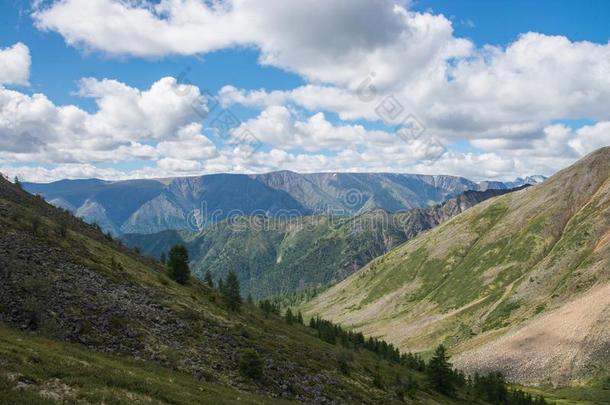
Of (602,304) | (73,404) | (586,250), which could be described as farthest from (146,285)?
(586,250)

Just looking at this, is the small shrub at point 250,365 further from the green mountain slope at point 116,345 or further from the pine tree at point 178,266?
the pine tree at point 178,266

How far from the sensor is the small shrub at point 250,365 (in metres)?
43.9

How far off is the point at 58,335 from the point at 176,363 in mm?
10187

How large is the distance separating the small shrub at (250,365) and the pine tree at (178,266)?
46594mm

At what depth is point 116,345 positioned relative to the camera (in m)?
38.4

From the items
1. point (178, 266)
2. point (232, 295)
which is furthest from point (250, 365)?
point (178, 266)

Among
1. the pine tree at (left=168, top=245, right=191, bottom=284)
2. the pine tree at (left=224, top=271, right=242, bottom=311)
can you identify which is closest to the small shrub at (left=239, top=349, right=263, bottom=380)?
the pine tree at (left=224, top=271, right=242, bottom=311)

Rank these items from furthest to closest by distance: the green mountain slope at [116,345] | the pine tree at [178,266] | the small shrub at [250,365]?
the pine tree at [178,266] → the small shrub at [250,365] → the green mountain slope at [116,345]

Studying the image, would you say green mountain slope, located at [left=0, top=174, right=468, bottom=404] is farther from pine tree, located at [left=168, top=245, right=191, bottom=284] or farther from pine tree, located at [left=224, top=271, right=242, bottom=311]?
pine tree, located at [left=168, top=245, right=191, bottom=284]

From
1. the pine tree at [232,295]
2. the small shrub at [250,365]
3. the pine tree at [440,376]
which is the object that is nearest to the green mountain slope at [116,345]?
the small shrub at [250,365]

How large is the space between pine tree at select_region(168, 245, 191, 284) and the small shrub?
4659 centimetres

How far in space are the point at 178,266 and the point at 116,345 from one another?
2021 inches

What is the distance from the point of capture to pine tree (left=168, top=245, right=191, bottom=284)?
288ft

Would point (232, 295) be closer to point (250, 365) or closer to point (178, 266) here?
point (178, 266)
